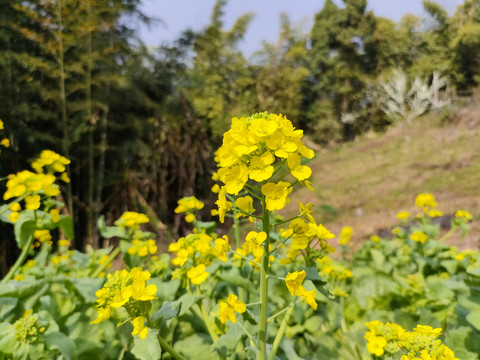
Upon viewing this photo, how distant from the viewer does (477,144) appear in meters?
8.98

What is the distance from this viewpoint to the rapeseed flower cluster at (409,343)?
2.27 feet

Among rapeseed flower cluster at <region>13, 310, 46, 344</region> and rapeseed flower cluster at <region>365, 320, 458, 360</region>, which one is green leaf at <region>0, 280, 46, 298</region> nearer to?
rapeseed flower cluster at <region>13, 310, 46, 344</region>

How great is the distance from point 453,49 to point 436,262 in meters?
17.6

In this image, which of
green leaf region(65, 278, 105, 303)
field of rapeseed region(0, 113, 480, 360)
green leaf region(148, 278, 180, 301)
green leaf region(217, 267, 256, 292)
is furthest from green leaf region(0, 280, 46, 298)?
green leaf region(217, 267, 256, 292)

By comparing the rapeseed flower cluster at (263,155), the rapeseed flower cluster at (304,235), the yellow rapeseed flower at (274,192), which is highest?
the rapeseed flower cluster at (263,155)

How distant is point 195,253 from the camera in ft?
3.44

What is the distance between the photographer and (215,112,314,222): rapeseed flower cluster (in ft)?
2.22

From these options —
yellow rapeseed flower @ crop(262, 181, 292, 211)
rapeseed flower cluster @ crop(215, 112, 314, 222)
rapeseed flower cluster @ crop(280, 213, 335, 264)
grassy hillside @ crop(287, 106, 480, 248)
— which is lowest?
grassy hillside @ crop(287, 106, 480, 248)

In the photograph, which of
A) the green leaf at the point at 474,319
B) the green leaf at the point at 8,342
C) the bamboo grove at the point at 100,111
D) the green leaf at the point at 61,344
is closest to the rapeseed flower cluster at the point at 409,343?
the green leaf at the point at 474,319

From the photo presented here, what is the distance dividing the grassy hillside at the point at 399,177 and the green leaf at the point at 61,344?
11.2 ft

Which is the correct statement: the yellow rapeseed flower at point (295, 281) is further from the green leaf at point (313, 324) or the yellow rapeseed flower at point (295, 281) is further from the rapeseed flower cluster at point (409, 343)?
the green leaf at point (313, 324)

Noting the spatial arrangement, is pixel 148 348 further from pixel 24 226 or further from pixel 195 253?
pixel 24 226

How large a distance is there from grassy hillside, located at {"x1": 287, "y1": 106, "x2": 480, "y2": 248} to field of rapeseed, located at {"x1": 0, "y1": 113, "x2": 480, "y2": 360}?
2.36 metres

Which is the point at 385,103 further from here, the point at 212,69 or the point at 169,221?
the point at 169,221
